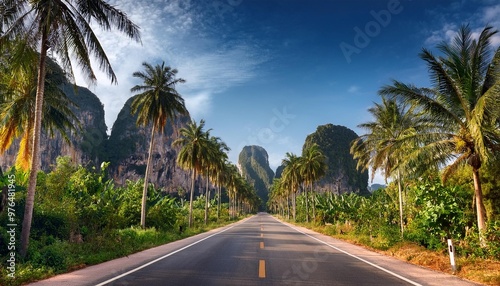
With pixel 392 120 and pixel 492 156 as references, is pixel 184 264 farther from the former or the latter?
pixel 392 120

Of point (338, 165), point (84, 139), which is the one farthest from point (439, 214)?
point (338, 165)

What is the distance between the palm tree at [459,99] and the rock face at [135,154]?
4882 inches

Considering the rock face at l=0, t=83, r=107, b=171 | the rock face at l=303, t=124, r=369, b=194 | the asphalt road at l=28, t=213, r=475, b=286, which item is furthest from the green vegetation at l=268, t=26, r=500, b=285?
the rock face at l=303, t=124, r=369, b=194

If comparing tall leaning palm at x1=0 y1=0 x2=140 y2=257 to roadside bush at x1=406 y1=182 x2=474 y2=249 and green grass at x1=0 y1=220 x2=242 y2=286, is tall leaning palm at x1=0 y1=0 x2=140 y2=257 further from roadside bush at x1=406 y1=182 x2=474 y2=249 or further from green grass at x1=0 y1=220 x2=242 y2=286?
roadside bush at x1=406 y1=182 x2=474 y2=249

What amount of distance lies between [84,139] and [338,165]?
111 metres

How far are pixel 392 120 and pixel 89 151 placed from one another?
131 m

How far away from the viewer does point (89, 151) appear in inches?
5059

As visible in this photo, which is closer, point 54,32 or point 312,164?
point 54,32

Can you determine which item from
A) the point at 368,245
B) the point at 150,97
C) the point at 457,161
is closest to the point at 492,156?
the point at 457,161

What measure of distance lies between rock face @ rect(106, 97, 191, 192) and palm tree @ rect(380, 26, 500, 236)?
124012 millimetres

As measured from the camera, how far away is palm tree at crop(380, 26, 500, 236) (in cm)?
1177

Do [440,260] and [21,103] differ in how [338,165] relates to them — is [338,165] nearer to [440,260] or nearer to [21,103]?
[440,260]

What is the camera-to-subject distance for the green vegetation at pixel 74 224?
9219 mm

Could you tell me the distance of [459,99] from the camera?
12438 millimetres
